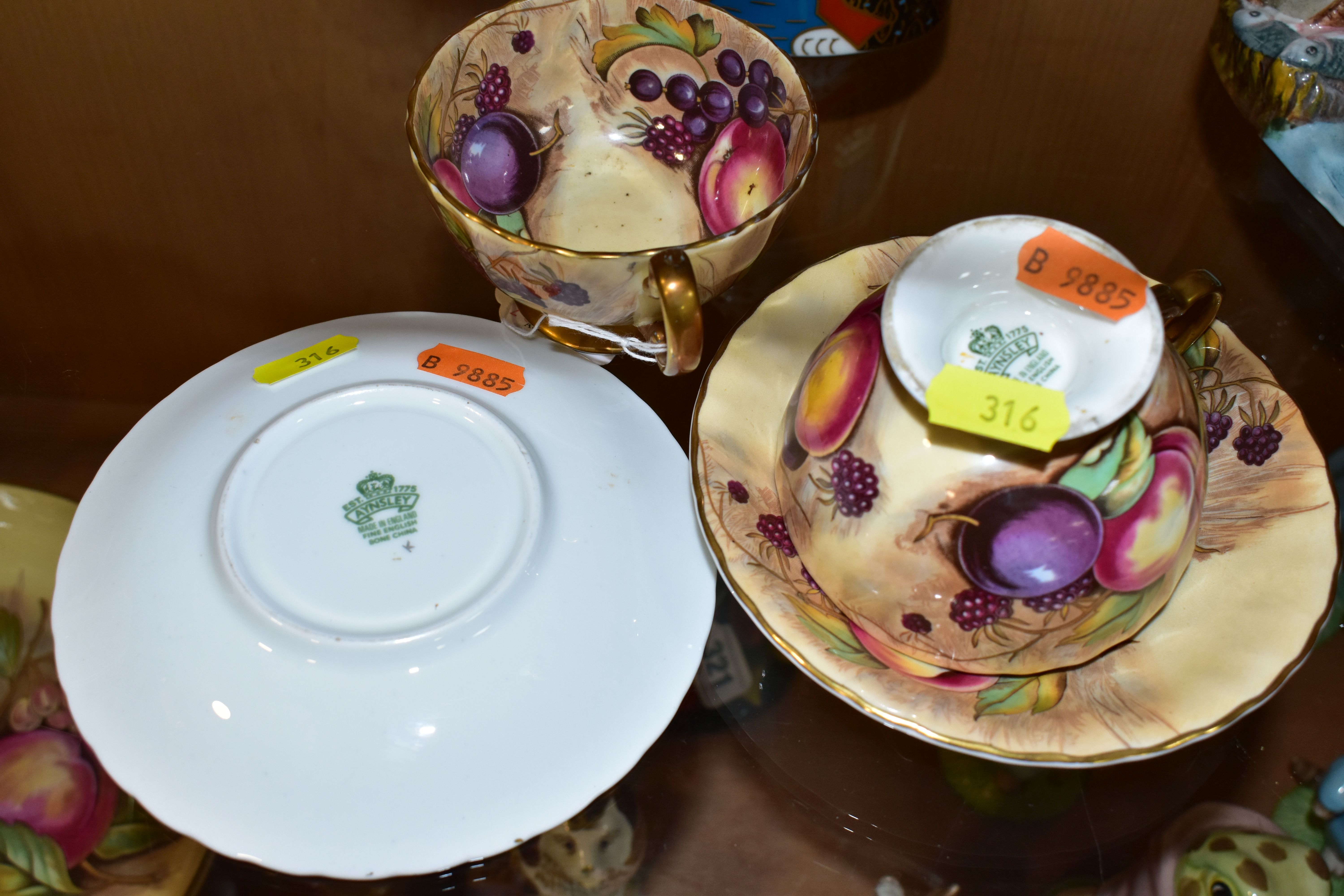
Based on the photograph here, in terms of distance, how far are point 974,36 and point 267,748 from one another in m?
0.99

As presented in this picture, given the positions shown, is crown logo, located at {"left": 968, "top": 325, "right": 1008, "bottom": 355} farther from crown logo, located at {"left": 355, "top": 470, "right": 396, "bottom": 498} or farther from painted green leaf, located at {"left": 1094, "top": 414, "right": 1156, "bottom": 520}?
crown logo, located at {"left": 355, "top": 470, "right": 396, "bottom": 498}

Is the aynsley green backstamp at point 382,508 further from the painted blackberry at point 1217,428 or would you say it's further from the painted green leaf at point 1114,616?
the painted blackberry at point 1217,428

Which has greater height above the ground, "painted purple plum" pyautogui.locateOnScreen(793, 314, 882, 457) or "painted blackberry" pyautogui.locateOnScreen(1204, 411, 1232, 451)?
"painted purple plum" pyautogui.locateOnScreen(793, 314, 882, 457)

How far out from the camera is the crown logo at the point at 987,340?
1.70 feet

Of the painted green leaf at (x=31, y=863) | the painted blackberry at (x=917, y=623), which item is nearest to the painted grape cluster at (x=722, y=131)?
the painted blackberry at (x=917, y=623)

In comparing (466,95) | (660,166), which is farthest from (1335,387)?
(466,95)

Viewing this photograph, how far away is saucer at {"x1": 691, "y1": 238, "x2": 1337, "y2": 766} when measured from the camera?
55 cm

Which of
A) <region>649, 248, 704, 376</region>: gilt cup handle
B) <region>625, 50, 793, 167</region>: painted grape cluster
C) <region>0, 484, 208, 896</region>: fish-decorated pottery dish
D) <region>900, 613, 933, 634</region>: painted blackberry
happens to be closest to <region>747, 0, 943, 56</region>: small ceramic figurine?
<region>625, 50, 793, 167</region>: painted grape cluster

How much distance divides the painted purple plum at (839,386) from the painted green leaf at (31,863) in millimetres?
555

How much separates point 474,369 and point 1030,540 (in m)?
0.44

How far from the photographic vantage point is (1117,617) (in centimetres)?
56

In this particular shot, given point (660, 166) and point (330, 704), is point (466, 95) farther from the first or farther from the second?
point (330, 704)

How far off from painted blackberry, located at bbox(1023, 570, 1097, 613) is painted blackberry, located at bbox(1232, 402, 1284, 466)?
22 centimetres

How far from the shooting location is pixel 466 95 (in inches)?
32.8
